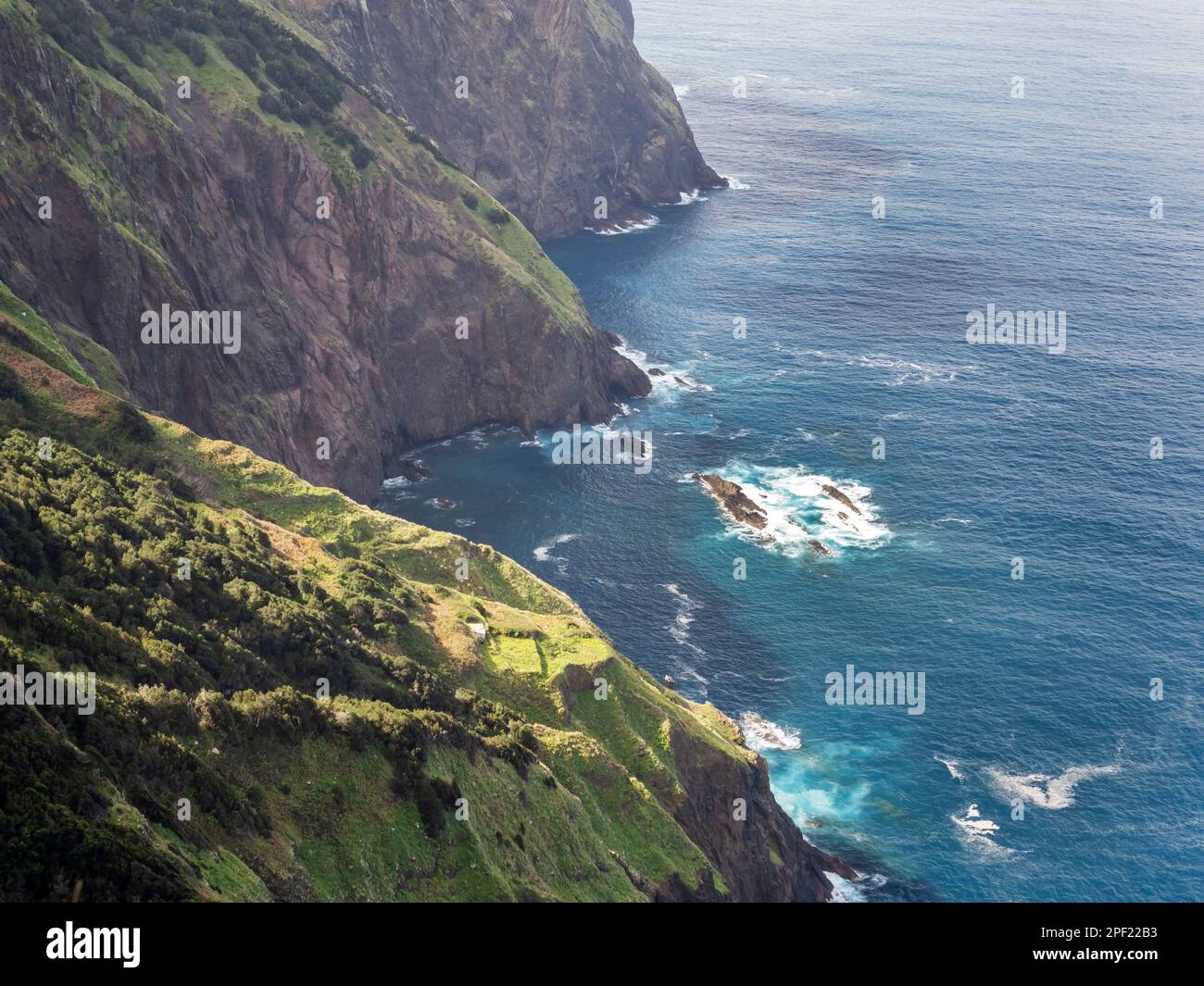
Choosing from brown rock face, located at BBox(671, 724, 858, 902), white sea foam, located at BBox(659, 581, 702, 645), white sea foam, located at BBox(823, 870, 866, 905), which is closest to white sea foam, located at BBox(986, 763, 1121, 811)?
white sea foam, located at BBox(823, 870, 866, 905)

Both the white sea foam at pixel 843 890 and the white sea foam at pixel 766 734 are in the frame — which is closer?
the white sea foam at pixel 843 890

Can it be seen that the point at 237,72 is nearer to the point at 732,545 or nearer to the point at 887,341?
the point at 732,545

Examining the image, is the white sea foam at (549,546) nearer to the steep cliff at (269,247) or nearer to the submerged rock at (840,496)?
the steep cliff at (269,247)

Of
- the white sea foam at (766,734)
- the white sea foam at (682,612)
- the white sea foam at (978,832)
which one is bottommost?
the white sea foam at (978,832)

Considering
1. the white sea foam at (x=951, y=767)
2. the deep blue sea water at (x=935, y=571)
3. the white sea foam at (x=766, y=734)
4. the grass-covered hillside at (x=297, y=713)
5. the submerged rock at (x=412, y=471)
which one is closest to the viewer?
the grass-covered hillside at (x=297, y=713)

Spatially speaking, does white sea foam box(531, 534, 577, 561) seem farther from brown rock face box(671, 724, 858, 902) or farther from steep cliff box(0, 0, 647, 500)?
brown rock face box(671, 724, 858, 902)

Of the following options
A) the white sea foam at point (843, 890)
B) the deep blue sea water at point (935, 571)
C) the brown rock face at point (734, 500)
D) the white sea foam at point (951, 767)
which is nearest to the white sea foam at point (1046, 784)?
the deep blue sea water at point (935, 571)
